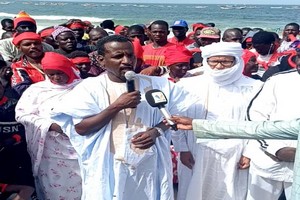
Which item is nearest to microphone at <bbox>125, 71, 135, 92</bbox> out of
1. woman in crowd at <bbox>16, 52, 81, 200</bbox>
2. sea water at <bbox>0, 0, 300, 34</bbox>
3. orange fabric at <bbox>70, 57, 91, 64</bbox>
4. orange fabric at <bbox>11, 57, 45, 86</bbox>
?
woman in crowd at <bbox>16, 52, 81, 200</bbox>

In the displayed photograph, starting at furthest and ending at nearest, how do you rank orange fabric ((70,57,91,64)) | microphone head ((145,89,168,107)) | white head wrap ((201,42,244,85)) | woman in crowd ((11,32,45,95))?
orange fabric ((70,57,91,64))
woman in crowd ((11,32,45,95))
white head wrap ((201,42,244,85))
microphone head ((145,89,168,107))

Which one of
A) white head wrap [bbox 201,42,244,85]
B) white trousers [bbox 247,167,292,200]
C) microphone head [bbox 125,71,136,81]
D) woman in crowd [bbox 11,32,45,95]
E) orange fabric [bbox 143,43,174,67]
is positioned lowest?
white trousers [bbox 247,167,292,200]

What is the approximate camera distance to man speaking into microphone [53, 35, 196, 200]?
308 centimetres

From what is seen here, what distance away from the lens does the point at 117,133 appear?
123 inches

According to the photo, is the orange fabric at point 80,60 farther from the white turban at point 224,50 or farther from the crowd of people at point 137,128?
the white turban at point 224,50

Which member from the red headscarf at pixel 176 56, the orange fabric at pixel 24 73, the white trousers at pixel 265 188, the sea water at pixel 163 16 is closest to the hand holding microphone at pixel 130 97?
the white trousers at pixel 265 188

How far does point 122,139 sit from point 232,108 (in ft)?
3.35

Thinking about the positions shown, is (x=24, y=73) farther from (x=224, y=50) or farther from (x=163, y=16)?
(x=163, y=16)

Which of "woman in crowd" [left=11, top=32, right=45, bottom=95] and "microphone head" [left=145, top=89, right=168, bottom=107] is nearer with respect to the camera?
"microphone head" [left=145, top=89, right=168, bottom=107]

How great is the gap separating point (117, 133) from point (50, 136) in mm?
1091

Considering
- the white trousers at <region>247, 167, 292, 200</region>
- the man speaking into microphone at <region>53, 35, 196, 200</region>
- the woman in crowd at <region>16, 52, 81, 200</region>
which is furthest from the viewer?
the woman in crowd at <region>16, 52, 81, 200</region>

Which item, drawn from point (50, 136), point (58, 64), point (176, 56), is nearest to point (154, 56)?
point (176, 56)

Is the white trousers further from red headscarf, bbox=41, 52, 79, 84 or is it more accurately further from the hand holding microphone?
red headscarf, bbox=41, 52, 79, 84

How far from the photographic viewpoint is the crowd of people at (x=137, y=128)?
311 centimetres
